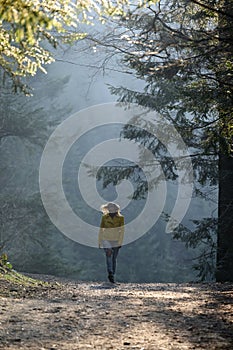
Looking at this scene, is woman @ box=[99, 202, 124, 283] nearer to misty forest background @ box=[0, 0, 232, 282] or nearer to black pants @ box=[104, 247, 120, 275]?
black pants @ box=[104, 247, 120, 275]

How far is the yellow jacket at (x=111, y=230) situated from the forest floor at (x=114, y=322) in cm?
277

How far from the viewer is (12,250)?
22031 mm

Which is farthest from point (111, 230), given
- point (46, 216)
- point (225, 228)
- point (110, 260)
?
point (46, 216)

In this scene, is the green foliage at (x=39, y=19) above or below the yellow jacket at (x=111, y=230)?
above

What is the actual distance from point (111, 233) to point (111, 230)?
63 mm

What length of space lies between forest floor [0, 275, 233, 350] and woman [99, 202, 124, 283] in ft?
9.12

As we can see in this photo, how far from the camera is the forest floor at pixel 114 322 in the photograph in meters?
3.64

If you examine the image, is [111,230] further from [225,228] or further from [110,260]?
[225,228]

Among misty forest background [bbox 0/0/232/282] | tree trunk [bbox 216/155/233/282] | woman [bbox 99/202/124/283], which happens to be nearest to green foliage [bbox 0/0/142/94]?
woman [bbox 99/202/124/283]

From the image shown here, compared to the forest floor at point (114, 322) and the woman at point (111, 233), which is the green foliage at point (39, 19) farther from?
the woman at point (111, 233)

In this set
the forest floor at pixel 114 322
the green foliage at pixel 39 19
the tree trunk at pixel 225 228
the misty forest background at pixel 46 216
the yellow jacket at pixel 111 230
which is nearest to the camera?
the green foliage at pixel 39 19

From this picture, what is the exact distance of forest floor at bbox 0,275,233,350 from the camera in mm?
3641

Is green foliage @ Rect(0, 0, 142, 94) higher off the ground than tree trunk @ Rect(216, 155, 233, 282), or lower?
higher

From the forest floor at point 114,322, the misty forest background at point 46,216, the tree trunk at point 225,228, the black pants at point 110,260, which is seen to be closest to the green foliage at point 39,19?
the forest floor at point 114,322
